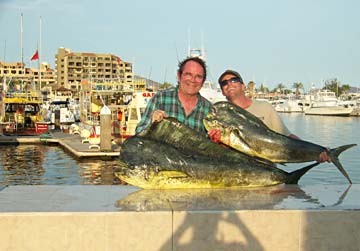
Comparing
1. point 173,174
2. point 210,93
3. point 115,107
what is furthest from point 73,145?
point 173,174

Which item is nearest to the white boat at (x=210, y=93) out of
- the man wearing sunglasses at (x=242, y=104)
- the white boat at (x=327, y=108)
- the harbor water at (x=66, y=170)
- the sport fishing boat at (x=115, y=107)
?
the sport fishing boat at (x=115, y=107)

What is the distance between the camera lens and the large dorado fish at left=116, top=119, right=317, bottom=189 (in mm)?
4711

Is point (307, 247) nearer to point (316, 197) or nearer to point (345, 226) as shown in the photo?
point (345, 226)

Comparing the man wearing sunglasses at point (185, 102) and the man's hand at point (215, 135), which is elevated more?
the man wearing sunglasses at point (185, 102)

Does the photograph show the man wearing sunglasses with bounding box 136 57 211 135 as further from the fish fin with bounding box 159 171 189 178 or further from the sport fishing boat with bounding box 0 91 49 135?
the sport fishing boat with bounding box 0 91 49 135

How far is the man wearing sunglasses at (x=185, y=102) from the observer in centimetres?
493

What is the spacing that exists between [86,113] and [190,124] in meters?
33.4

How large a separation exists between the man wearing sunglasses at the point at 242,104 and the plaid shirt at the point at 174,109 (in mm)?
208

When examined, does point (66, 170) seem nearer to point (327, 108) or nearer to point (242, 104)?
point (242, 104)

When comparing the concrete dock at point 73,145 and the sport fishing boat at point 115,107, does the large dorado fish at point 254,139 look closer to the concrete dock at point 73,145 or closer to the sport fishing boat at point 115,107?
the concrete dock at point 73,145

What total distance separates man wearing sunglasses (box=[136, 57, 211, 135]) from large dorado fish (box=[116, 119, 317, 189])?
206 mm

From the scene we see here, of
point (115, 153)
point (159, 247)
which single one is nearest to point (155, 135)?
point (159, 247)

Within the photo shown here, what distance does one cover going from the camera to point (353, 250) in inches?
161

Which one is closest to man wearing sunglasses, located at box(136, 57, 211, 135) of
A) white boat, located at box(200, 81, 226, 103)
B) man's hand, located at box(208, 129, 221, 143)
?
man's hand, located at box(208, 129, 221, 143)
